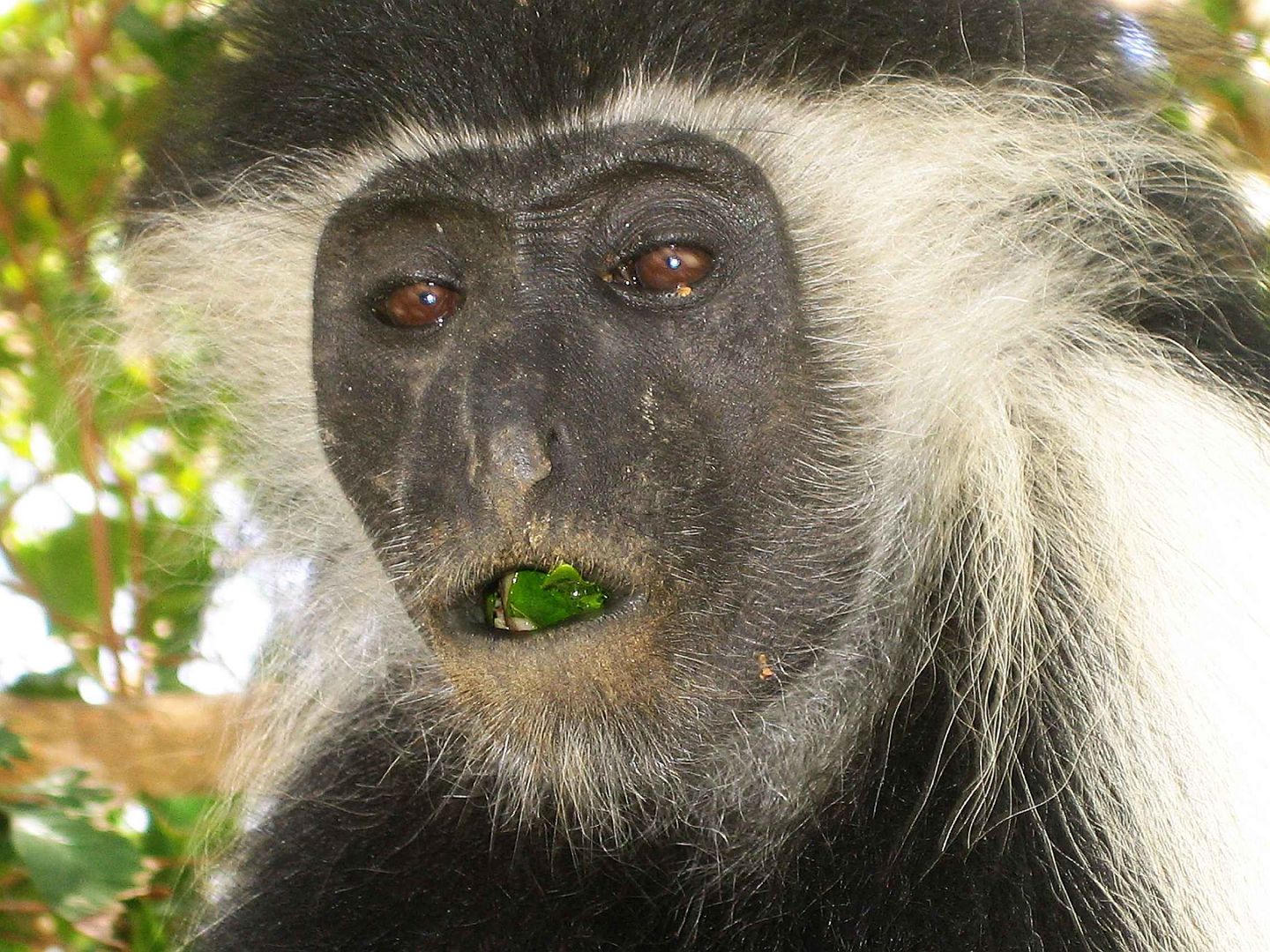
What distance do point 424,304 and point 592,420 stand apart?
437 mm

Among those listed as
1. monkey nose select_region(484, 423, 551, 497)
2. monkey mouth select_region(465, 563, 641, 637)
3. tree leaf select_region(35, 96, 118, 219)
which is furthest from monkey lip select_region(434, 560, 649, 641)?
tree leaf select_region(35, 96, 118, 219)

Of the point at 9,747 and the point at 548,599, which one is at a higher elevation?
the point at 548,599

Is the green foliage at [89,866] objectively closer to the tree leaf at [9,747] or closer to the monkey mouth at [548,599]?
the tree leaf at [9,747]

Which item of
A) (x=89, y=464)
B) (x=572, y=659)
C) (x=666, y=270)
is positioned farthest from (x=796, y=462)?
(x=89, y=464)

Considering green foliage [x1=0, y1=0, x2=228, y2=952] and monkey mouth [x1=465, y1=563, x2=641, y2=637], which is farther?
green foliage [x1=0, y1=0, x2=228, y2=952]

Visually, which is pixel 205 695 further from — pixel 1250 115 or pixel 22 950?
pixel 1250 115

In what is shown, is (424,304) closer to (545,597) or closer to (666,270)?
(666,270)

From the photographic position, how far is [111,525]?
4023 mm

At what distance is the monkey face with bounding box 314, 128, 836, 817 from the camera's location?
84.5 inches

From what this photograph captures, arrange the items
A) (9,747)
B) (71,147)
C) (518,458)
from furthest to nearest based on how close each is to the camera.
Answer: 1. (71,147)
2. (9,747)
3. (518,458)

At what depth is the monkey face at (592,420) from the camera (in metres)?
2.15

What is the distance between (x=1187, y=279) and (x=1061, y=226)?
0.22m

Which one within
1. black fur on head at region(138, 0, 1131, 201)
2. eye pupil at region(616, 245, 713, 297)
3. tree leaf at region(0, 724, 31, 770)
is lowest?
tree leaf at region(0, 724, 31, 770)

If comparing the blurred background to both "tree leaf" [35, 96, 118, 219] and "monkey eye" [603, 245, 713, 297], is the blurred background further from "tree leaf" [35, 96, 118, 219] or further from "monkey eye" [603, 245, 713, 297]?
"monkey eye" [603, 245, 713, 297]
